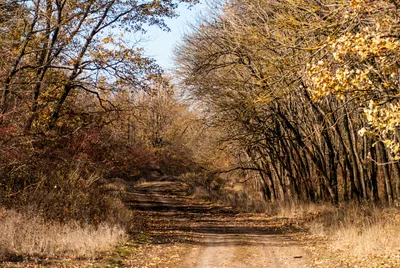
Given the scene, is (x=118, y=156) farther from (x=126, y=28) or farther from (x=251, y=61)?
(x=251, y=61)

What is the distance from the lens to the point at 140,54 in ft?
52.9

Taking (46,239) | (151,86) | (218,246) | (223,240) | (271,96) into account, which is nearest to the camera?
(46,239)

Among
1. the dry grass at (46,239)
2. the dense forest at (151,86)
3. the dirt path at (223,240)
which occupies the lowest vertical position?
the dirt path at (223,240)

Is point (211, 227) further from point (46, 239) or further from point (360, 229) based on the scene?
point (46, 239)

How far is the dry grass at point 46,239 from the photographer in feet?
32.8

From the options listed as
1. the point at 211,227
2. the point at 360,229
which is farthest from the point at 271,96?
the point at 211,227

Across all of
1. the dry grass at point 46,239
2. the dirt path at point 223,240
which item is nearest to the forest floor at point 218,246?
the dirt path at point 223,240

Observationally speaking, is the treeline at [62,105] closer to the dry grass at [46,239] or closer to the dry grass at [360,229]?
the dry grass at [46,239]

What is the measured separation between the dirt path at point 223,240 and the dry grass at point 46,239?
1.24 meters

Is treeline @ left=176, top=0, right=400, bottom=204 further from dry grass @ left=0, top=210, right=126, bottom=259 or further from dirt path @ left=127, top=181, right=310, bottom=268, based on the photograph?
dry grass @ left=0, top=210, right=126, bottom=259

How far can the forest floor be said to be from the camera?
10172mm

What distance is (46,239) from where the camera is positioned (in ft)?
35.0

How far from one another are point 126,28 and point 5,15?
465cm

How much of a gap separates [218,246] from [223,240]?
50.4 inches
